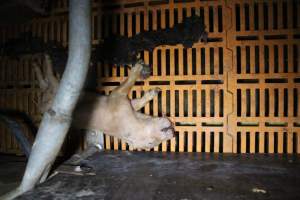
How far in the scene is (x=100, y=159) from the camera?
2.65 m

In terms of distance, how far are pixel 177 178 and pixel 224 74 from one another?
1300mm

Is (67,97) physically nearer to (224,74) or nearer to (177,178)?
(177,178)

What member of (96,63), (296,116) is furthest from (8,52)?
(296,116)

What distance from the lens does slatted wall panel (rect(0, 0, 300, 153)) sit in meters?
2.82

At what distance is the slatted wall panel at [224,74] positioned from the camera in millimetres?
2816

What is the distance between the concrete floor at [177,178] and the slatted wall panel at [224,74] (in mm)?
289

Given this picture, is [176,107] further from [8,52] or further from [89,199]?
[8,52]

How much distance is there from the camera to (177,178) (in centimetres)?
206

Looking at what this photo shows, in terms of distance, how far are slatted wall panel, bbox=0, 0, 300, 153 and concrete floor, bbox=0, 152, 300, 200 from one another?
29 centimetres

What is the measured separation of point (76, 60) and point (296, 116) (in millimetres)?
2162

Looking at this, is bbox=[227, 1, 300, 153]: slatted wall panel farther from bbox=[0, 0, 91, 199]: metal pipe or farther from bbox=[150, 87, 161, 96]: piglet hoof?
bbox=[0, 0, 91, 199]: metal pipe

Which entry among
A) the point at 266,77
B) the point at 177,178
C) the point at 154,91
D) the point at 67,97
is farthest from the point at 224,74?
the point at 67,97

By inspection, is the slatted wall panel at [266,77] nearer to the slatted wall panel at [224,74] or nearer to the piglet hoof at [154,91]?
the slatted wall panel at [224,74]

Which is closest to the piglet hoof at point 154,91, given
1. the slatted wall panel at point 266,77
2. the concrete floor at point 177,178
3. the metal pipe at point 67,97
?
the concrete floor at point 177,178
